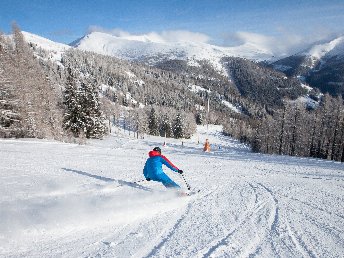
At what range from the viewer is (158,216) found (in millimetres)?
8117

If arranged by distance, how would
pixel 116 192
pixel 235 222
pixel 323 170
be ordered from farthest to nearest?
pixel 323 170, pixel 116 192, pixel 235 222

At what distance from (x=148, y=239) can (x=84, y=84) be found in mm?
41933

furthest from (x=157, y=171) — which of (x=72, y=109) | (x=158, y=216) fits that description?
(x=72, y=109)

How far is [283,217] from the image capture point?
8477mm

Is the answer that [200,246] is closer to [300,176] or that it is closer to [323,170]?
[300,176]

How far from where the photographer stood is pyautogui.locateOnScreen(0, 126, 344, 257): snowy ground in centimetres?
608

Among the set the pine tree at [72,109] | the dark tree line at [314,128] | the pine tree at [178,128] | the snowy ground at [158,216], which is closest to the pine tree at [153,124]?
the pine tree at [178,128]

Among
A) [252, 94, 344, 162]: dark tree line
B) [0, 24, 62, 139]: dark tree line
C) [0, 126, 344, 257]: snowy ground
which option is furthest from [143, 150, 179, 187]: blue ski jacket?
[252, 94, 344, 162]: dark tree line

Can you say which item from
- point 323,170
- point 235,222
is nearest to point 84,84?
point 323,170

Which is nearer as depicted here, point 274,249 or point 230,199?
point 274,249

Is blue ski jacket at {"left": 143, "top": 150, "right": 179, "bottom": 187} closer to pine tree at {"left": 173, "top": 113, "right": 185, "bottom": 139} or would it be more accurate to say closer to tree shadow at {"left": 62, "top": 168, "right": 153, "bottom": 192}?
tree shadow at {"left": 62, "top": 168, "right": 153, "bottom": 192}

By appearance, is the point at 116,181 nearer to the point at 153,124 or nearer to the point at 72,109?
the point at 72,109

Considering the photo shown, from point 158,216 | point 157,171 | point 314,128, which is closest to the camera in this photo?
Result: point 158,216

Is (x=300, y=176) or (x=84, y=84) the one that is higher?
(x=84, y=84)
